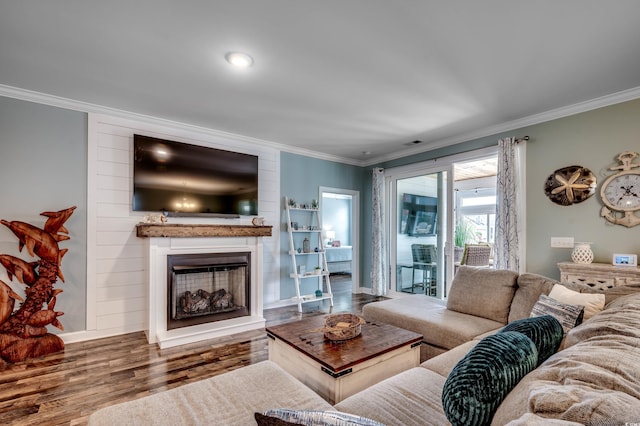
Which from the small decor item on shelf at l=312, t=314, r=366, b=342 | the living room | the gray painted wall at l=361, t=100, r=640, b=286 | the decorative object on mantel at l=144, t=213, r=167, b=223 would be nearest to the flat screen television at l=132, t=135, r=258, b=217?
the decorative object on mantel at l=144, t=213, r=167, b=223

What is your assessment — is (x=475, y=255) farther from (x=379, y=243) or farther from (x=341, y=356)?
(x=341, y=356)

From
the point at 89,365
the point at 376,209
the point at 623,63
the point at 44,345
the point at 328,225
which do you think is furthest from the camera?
the point at 328,225

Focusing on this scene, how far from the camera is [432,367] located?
68.2 inches

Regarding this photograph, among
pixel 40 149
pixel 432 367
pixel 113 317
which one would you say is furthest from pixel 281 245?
pixel 432 367

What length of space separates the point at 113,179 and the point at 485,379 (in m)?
4.02

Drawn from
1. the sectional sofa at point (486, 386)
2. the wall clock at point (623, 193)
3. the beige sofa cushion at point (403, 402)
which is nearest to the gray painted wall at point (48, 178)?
the sectional sofa at point (486, 386)

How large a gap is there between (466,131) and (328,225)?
5324 millimetres

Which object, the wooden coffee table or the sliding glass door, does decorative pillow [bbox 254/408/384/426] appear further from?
the sliding glass door

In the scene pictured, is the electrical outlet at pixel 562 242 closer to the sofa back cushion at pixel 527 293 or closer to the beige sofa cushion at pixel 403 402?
A: the sofa back cushion at pixel 527 293

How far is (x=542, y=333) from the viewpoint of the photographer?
122 centimetres

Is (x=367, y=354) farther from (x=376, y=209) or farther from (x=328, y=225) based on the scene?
(x=328, y=225)

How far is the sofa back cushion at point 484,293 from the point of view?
266cm

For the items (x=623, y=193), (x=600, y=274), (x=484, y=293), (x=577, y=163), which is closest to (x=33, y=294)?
(x=484, y=293)

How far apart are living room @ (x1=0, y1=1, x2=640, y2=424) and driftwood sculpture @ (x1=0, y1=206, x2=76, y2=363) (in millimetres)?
238
